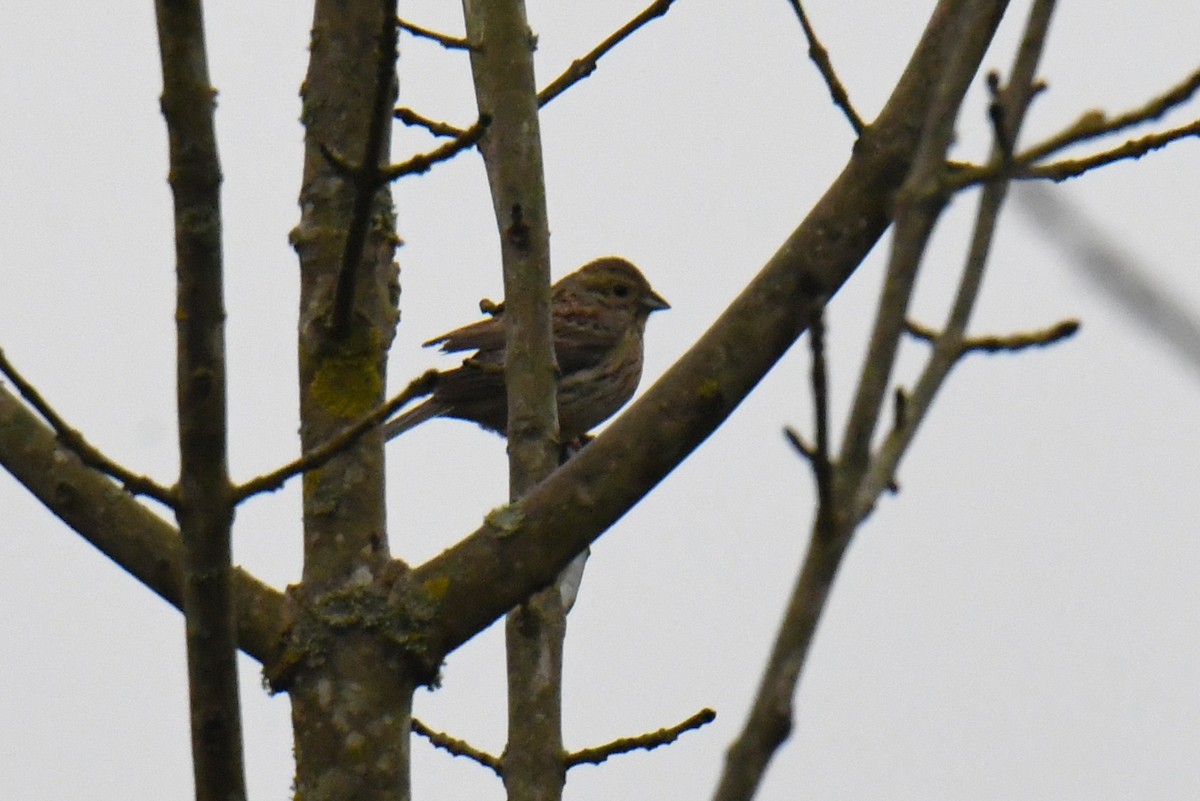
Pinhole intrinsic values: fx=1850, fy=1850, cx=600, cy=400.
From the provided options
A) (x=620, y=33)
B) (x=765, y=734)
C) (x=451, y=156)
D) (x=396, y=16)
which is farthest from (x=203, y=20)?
(x=620, y=33)

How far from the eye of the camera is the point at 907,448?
1.71 metres

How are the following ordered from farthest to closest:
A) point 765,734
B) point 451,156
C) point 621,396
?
1. point 621,396
2. point 451,156
3. point 765,734

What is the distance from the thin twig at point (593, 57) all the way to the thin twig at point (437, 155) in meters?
1.58

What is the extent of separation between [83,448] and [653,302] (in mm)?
7016

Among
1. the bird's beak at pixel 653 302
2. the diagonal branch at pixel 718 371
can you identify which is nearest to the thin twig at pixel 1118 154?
the diagonal branch at pixel 718 371

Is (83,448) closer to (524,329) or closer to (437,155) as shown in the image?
(437,155)

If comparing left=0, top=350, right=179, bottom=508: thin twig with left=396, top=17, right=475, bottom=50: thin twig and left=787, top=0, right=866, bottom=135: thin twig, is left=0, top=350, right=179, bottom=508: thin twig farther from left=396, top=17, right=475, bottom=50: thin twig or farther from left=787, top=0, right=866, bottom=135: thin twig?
left=396, top=17, right=475, bottom=50: thin twig

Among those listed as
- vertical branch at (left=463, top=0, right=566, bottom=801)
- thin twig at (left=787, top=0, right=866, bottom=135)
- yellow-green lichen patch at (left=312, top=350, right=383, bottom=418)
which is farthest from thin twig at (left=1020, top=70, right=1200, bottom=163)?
vertical branch at (left=463, top=0, right=566, bottom=801)

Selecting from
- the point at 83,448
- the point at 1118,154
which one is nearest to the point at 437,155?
the point at 83,448

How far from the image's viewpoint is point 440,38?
177 inches

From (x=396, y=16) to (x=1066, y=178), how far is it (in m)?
1.02

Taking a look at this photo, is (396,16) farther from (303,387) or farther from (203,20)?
(303,387)

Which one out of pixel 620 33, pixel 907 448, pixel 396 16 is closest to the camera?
pixel 907 448

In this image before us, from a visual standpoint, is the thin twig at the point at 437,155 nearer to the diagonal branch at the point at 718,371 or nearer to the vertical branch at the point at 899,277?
the diagonal branch at the point at 718,371
